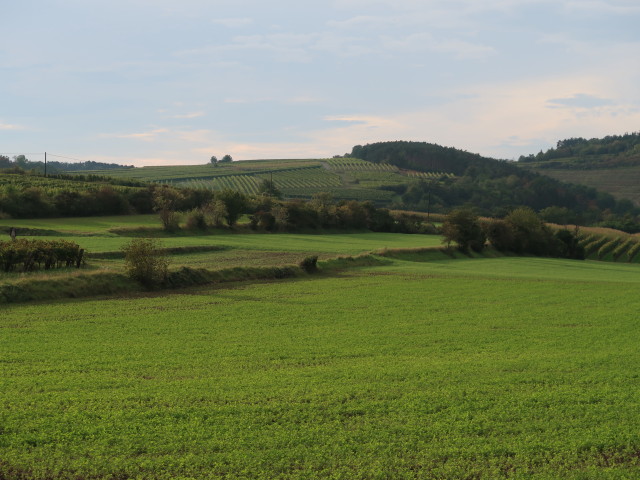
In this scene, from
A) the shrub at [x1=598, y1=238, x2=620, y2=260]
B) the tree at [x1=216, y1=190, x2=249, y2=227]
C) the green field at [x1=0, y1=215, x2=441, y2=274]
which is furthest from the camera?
the shrub at [x1=598, y1=238, x2=620, y2=260]

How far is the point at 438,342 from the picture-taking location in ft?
88.5

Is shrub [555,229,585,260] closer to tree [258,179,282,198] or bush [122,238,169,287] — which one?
tree [258,179,282,198]

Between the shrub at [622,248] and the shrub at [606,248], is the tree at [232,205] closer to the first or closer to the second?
the shrub at [606,248]

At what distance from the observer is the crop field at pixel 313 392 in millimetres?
13492

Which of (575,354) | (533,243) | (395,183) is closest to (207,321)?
(575,354)

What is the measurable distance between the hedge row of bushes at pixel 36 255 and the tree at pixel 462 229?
171ft

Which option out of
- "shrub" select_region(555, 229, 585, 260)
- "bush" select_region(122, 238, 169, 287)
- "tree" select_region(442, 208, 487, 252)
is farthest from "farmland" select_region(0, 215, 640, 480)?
"shrub" select_region(555, 229, 585, 260)

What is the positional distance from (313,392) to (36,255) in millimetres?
31191

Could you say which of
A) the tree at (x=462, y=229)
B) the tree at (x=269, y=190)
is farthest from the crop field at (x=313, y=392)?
the tree at (x=269, y=190)

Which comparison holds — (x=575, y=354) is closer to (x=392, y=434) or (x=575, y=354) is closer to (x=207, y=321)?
(x=392, y=434)

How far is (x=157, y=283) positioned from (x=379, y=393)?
87.4 feet

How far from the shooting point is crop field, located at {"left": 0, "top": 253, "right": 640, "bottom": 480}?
531 inches

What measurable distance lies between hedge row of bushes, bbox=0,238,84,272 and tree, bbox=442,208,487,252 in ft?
171

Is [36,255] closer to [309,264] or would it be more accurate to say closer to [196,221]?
[309,264]
